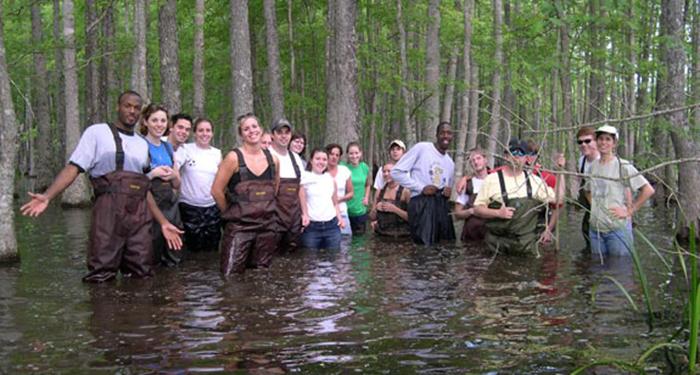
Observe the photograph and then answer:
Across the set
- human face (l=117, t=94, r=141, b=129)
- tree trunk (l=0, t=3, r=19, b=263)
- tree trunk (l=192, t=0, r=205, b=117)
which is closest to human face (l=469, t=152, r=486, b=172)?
human face (l=117, t=94, r=141, b=129)

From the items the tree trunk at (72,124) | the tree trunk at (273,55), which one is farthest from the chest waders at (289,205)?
the tree trunk at (72,124)

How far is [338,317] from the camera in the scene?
6.15 meters

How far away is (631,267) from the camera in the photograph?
8.66 m

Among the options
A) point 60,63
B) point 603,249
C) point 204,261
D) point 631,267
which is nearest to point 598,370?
point 631,267

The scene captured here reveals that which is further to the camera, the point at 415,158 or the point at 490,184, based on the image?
the point at 415,158

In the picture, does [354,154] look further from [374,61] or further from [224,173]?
[374,61]

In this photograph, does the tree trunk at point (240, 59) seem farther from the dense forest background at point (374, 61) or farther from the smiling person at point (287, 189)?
the smiling person at point (287, 189)

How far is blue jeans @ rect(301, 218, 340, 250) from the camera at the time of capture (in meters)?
10.4

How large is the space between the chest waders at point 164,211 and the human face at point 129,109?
1287mm

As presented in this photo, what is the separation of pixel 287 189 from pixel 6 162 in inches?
148

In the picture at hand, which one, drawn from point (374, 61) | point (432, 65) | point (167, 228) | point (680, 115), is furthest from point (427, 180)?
point (374, 61)

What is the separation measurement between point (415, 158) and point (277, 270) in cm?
310

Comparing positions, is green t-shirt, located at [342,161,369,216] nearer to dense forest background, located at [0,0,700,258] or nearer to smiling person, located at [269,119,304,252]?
smiling person, located at [269,119,304,252]

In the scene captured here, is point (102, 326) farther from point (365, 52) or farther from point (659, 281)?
point (365, 52)
